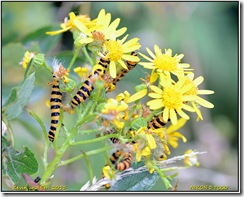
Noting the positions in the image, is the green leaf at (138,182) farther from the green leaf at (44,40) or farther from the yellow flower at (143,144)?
the green leaf at (44,40)

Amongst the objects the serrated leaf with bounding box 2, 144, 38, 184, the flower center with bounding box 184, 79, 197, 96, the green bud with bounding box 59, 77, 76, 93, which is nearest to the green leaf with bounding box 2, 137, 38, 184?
the serrated leaf with bounding box 2, 144, 38, 184

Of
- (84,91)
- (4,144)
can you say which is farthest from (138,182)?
(4,144)

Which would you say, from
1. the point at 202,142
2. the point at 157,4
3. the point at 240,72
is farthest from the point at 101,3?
the point at 240,72

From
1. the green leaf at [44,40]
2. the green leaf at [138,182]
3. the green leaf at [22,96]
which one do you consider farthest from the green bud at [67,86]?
the green leaf at [44,40]

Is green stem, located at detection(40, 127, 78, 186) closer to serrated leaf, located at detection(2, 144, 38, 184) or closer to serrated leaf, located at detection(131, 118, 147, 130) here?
serrated leaf, located at detection(2, 144, 38, 184)

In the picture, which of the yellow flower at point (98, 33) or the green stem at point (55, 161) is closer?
the green stem at point (55, 161)
